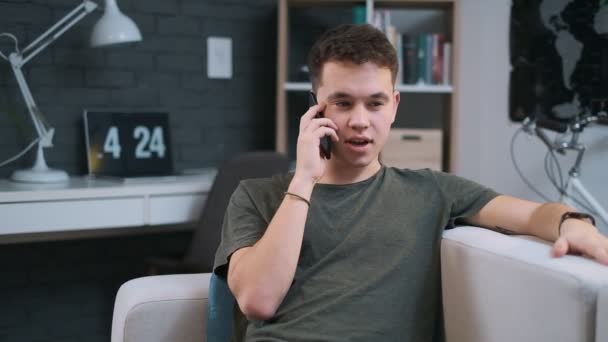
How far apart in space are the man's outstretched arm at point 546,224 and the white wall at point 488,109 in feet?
5.07

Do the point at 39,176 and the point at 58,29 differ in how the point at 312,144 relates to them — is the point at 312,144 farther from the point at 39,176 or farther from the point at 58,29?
the point at 58,29

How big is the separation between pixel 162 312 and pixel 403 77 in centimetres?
177

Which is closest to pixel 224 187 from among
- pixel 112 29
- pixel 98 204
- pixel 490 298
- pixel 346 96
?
pixel 98 204

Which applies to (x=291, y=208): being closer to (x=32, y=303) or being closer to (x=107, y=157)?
(x=107, y=157)

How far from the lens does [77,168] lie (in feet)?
8.91

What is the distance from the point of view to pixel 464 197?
1.41 metres

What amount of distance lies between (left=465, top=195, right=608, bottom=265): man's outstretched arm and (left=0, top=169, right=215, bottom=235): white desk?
131 cm

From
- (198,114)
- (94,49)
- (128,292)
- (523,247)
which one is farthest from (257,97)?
(523,247)

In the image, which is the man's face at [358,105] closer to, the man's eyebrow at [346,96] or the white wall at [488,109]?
the man's eyebrow at [346,96]

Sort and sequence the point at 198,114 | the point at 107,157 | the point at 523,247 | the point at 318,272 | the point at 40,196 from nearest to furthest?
the point at 523,247
the point at 318,272
the point at 40,196
the point at 107,157
the point at 198,114

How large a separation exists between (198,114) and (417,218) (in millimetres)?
1774

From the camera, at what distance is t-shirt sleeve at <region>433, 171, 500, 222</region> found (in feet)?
4.57

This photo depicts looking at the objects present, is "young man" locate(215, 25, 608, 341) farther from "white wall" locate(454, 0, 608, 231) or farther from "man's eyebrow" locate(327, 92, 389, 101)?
"white wall" locate(454, 0, 608, 231)

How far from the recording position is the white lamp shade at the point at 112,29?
2.45 metres
